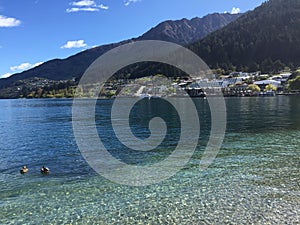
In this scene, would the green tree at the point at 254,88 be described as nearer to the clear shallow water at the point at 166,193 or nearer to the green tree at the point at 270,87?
the green tree at the point at 270,87

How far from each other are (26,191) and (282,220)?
12440 mm

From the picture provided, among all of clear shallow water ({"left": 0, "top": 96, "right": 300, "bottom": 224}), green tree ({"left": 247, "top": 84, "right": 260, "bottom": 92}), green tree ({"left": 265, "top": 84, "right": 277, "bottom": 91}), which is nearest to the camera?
clear shallow water ({"left": 0, "top": 96, "right": 300, "bottom": 224})

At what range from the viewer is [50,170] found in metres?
19.3

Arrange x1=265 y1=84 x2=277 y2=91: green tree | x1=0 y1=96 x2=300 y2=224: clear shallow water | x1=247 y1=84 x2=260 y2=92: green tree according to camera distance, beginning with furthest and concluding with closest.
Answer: x1=247 y1=84 x2=260 y2=92: green tree < x1=265 y1=84 x2=277 y2=91: green tree < x1=0 y1=96 x2=300 y2=224: clear shallow water

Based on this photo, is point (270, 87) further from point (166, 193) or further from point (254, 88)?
point (166, 193)

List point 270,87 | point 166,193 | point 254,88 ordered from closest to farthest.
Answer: point 166,193, point 270,87, point 254,88

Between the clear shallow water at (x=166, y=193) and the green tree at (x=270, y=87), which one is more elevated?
the green tree at (x=270, y=87)

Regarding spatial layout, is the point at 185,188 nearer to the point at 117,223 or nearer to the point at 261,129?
the point at 117,223

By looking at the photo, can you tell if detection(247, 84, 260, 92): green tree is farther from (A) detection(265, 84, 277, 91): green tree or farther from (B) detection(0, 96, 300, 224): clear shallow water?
(B) detection(0, 96, 300, 224): clear shallow water

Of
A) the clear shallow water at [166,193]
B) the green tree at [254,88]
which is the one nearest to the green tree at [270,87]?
the green tree at [254,88]

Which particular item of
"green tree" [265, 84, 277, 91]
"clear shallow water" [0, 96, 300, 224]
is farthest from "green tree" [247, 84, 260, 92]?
"clear shallow water" [0, 96, 300, 224]

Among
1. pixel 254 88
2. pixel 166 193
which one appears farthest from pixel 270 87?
pixel 166 193

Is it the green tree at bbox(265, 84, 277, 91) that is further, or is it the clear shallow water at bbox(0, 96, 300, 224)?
the green tree at bbox(265, 84, 277, 91)

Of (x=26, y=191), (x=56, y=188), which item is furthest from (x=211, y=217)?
(x=26, y=191)
